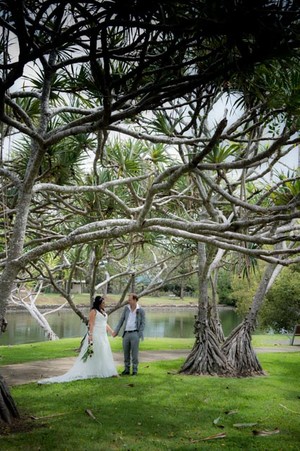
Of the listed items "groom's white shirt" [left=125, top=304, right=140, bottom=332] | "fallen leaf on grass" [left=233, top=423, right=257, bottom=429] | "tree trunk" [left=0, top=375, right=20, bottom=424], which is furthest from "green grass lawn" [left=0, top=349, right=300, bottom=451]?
"groom's white shirt" [left=125, top=304, right=140, bottom=332]

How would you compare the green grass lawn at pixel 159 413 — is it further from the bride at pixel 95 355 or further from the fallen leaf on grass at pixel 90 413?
the bride at pixel 95 355

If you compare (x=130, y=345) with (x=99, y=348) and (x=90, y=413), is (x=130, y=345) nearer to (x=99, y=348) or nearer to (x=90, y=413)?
(x=99, y=348)

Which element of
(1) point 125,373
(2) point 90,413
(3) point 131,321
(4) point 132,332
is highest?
(3) point 131,321

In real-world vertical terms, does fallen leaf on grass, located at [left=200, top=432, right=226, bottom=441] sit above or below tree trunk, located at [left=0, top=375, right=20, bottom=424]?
below

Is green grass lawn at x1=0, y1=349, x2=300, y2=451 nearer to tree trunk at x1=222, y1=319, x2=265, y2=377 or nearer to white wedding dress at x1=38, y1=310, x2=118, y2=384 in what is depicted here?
white wedding dress at x1=38, y1=310, x2=118, y2=384

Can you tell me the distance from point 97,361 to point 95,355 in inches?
4.0

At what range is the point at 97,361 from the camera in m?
8.37

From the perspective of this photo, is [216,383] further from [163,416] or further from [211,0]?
[211,0]

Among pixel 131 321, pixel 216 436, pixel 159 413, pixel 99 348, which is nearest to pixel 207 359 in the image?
pixel 131 321

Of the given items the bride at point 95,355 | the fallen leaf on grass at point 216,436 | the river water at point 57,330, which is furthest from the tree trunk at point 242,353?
the river water at point 57,330

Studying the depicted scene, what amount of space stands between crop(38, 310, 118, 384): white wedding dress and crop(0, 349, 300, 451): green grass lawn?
0.33 meters

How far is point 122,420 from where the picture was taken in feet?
18.8

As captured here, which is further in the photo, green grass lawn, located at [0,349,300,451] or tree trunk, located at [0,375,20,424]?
tree trunk, located at [0,375,20,424]

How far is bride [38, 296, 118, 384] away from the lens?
8141mm
